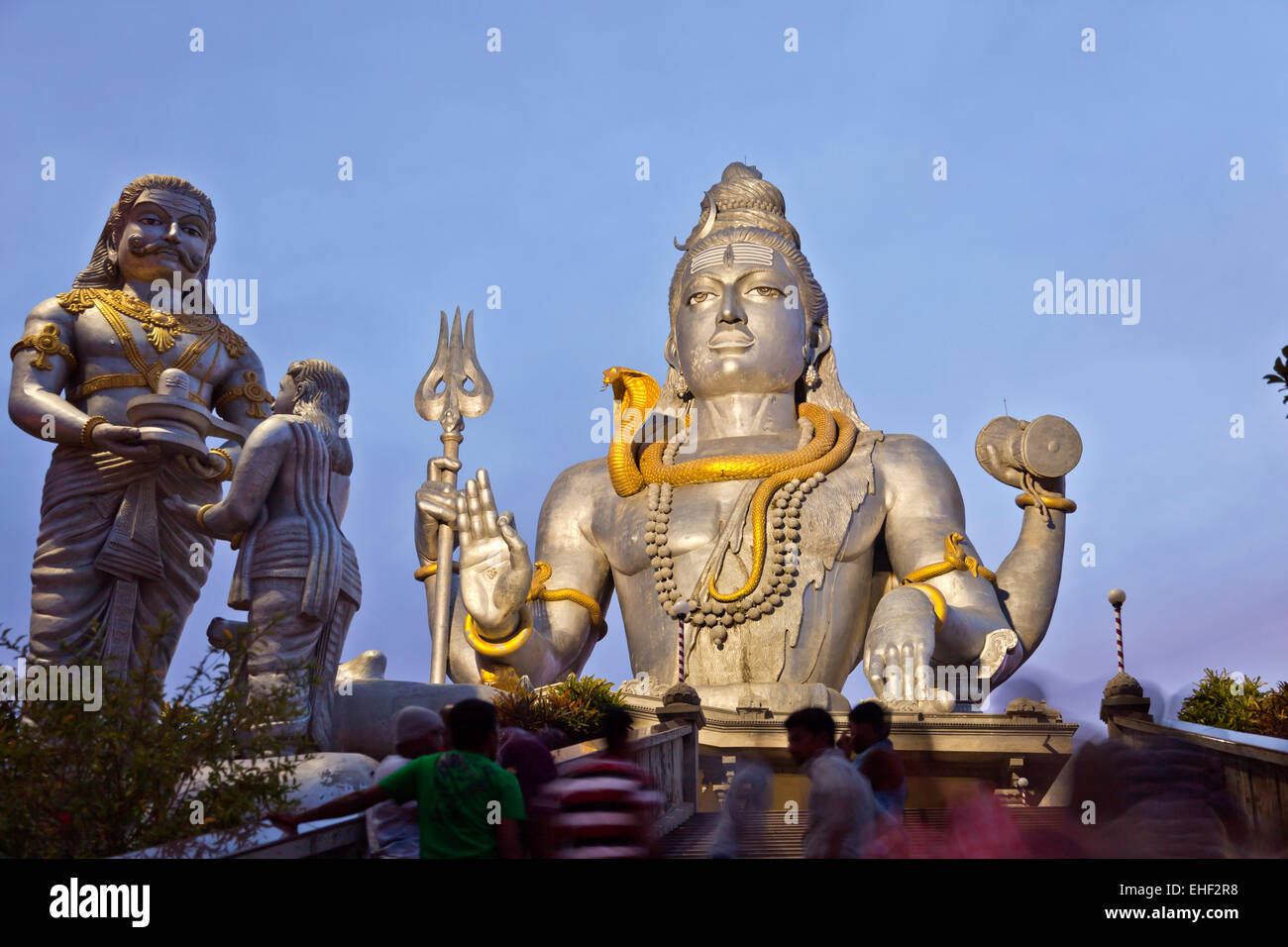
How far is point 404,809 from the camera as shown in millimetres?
5332

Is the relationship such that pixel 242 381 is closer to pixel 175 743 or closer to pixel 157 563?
pixel 157 563

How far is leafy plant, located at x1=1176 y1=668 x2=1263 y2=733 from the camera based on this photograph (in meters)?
12.3

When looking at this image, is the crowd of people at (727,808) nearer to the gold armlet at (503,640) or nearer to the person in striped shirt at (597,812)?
the person in striped shirt at (597,812)

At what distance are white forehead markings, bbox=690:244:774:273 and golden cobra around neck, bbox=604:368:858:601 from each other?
1.05 m

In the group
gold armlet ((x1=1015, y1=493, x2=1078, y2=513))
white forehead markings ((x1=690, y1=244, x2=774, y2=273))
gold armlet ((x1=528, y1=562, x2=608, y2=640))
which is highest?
white forehead markings ((x1=690, y1=244, x2=774, y2=273))

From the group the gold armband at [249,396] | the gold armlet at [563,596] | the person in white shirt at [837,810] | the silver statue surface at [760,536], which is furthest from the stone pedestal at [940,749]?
the person in white shirt at [837,810]

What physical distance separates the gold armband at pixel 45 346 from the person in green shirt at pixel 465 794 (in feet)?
18.1

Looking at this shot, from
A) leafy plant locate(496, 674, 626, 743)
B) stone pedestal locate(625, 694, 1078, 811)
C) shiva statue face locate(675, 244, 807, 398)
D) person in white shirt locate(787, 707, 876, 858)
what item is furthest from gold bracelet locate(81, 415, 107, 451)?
person in white shirt locate(787, 707, 876, 858)

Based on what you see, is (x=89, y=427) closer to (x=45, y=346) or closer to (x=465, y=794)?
(x=45, y=346)

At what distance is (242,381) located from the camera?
974cm

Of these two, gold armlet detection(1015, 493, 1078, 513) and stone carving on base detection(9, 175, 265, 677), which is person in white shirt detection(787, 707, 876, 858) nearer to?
stone carving on base detection(9, 175, 265, 677)

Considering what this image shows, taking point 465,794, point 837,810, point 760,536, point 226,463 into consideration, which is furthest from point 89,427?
point 837,810

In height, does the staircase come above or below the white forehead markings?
below
